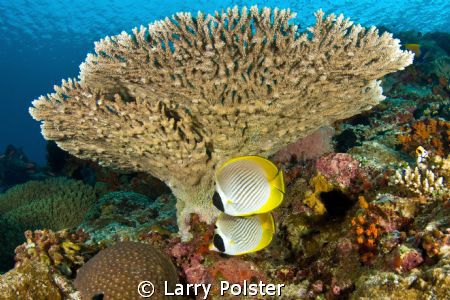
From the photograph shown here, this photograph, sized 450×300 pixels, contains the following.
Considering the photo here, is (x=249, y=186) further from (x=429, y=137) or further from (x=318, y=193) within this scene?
(x=429, y=137)

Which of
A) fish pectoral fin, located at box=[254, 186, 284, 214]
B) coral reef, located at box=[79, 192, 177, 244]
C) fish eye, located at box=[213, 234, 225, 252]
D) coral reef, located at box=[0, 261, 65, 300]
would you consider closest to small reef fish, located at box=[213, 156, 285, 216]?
fish pectoral fin, located at box=[254, 186, 284, 214]

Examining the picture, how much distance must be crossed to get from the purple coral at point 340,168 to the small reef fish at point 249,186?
6.86ft

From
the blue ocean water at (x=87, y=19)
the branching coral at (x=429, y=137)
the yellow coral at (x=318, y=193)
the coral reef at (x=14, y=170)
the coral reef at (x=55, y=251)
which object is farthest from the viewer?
the blue ocean water at (x=87, y=19)

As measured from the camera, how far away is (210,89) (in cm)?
340

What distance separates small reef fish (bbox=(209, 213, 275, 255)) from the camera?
8.20ft

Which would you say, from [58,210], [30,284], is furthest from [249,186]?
[58,210]

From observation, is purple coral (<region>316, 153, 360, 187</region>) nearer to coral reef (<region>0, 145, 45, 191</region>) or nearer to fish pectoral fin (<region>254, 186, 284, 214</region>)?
fish pectoral fin (<region>254, 186, 284, 214</region>)

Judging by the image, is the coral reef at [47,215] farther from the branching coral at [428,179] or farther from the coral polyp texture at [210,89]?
the branching coral at [428,179]

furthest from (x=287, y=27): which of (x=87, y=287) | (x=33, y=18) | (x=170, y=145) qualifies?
(x=33, y=18)

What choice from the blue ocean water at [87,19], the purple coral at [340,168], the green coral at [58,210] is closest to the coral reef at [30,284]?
the purple coral at [340,168]

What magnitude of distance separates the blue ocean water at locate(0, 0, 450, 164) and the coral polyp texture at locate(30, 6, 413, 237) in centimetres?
2787

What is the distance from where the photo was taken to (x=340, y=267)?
2.94 metres

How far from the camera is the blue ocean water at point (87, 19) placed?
36.3 m

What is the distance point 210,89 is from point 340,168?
82.3 inches
